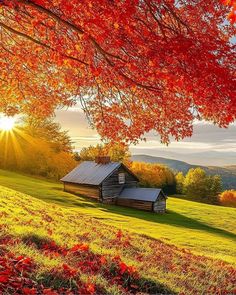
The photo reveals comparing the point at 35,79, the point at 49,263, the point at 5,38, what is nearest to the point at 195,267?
the point at 49,263

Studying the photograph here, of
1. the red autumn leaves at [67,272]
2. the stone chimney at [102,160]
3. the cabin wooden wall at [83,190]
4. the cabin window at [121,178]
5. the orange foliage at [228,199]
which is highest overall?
the stone chimney at [102,160]

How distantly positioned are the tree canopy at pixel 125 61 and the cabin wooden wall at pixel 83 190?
108 ft

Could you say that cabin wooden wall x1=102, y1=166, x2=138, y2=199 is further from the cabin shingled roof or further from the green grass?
the green grass

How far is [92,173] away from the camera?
52.5 meters

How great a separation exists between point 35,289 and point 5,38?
40.2 ft

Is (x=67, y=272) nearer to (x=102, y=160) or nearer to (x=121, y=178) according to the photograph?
(x=121, y=178)

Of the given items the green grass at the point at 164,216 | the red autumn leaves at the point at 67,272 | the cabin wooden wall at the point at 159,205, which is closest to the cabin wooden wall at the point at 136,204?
the cabin wooden wall at the point at 159,205

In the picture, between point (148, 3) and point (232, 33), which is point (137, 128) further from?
point (232, 33)

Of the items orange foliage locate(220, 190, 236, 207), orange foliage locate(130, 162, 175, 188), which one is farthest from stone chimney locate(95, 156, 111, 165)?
orange foliage locate(220, 190, 236, 207)

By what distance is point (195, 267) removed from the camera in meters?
11.4

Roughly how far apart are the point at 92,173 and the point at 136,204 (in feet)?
27.2

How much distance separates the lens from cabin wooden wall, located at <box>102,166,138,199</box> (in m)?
50.2

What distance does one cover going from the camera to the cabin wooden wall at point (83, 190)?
50.2 meters

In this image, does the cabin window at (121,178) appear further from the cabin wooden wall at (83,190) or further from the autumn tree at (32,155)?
the autumn tree at (32,155)
